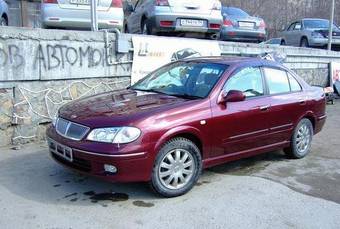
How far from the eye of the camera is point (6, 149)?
705 centimetres

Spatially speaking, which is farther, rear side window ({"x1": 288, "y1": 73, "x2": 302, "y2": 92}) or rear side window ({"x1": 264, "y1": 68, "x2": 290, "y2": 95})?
rear side window ({"x1": 288, "y1": 73, "x2": 302, "y2": 92})

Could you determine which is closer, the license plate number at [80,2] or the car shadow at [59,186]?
the car shadow at [59,186]

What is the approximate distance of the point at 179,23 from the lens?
1091cm

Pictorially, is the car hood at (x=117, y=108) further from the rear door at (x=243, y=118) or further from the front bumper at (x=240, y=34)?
the front bumper at (x=240, y=34)

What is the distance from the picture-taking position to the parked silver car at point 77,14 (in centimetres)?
922

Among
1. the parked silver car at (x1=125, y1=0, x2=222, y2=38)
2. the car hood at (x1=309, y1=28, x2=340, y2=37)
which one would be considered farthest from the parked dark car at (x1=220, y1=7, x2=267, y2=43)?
the car hood at (x1=309, y1=28, x2=340, y2=37)

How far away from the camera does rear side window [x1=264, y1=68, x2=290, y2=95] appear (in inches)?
Result: 256

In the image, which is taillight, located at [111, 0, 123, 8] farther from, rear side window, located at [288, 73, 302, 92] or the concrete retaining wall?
rear side window, located at [288, 73, 302, 92]

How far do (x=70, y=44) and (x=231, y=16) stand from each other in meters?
7.21

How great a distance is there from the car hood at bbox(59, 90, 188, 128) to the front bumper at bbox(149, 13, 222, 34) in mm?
5247

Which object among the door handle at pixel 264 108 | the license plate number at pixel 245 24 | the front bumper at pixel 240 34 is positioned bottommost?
the door handle at pixel 264 108

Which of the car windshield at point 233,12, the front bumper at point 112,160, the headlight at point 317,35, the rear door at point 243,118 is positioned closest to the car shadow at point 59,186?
the front bumper at point 112,160

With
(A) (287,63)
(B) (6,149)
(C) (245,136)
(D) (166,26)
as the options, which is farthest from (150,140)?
(A) (287,63)

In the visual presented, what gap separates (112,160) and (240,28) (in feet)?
31.9
